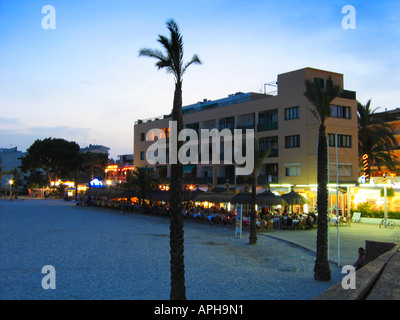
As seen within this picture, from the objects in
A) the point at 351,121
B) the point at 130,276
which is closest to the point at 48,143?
the point at 351,121

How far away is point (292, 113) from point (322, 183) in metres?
27.7

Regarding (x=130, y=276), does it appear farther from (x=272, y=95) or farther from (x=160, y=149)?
(x=160, y=149)

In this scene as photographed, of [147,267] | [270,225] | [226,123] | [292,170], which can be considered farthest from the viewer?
[226,123]

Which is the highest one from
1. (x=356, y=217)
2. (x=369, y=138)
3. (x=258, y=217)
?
(x=369, y=138)

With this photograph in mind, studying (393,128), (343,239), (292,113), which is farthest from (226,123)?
(343,239)

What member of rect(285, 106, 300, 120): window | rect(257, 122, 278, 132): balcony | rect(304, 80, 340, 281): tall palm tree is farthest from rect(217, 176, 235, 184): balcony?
rect(304, 80, 340, 281): tall palm tree

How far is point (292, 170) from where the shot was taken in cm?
4009

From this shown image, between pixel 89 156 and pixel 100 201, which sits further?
pixel 89 156

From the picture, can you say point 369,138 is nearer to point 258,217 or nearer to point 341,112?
point 341,112

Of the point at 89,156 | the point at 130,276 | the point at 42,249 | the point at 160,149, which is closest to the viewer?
the point at 130,276

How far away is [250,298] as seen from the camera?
10.7 metres

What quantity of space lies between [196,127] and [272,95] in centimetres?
1330

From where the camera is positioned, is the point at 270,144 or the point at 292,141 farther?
the point at 270,144

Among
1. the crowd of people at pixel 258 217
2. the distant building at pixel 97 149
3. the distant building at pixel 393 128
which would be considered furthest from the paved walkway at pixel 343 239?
the distant building at pixel 97 149
